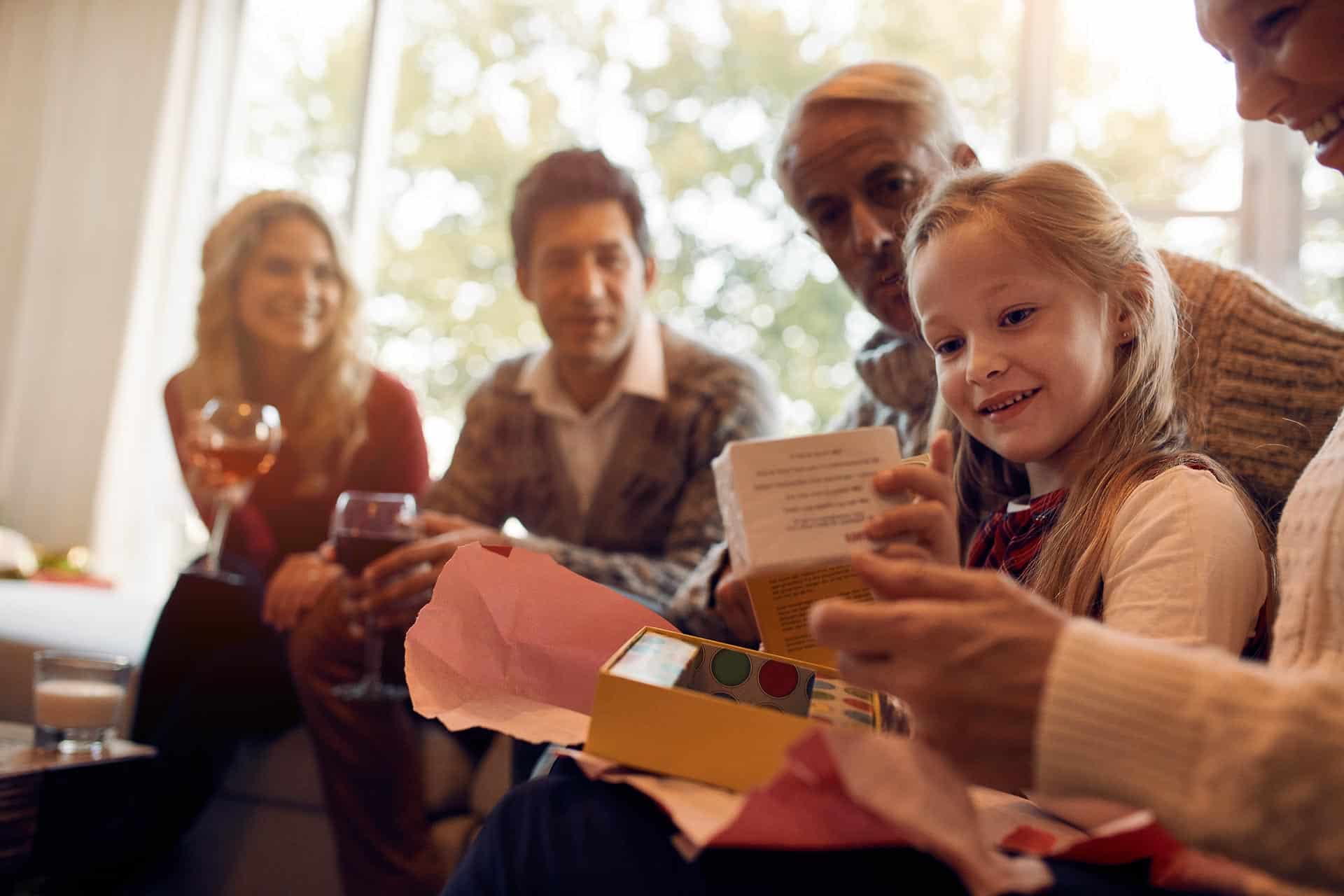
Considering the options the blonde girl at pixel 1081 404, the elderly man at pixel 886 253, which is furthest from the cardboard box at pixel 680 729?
the elderly man at pixel 886 253

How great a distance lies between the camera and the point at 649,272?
2270 mm

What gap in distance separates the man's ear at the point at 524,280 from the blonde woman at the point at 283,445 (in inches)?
16.9

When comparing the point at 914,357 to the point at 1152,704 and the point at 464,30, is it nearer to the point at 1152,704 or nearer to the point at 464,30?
the point at 1152,704

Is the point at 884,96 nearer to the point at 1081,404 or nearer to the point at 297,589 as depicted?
the point at 1081,404

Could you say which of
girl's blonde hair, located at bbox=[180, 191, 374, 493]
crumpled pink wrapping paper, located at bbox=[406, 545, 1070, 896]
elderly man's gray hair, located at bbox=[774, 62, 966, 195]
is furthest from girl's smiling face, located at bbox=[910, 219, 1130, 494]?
girl's blonde hair, located at bbox=[180, 191, 374, 493]

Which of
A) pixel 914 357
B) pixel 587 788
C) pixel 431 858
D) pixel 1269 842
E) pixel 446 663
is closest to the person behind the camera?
pixel 1269 842

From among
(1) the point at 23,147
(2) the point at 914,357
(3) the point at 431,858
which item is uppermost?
(1) the point at 23,147

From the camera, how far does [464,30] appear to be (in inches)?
167

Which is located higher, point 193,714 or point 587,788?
point 587,788

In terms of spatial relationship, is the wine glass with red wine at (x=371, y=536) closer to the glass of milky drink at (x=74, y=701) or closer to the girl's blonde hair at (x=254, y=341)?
the glass of milky drink at (x=74, y=701)

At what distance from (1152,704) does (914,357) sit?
0.99m

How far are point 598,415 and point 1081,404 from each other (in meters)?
1.23

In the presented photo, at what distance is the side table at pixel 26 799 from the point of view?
134 cm

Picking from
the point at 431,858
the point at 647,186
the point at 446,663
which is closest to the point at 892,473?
the point at 446,663
